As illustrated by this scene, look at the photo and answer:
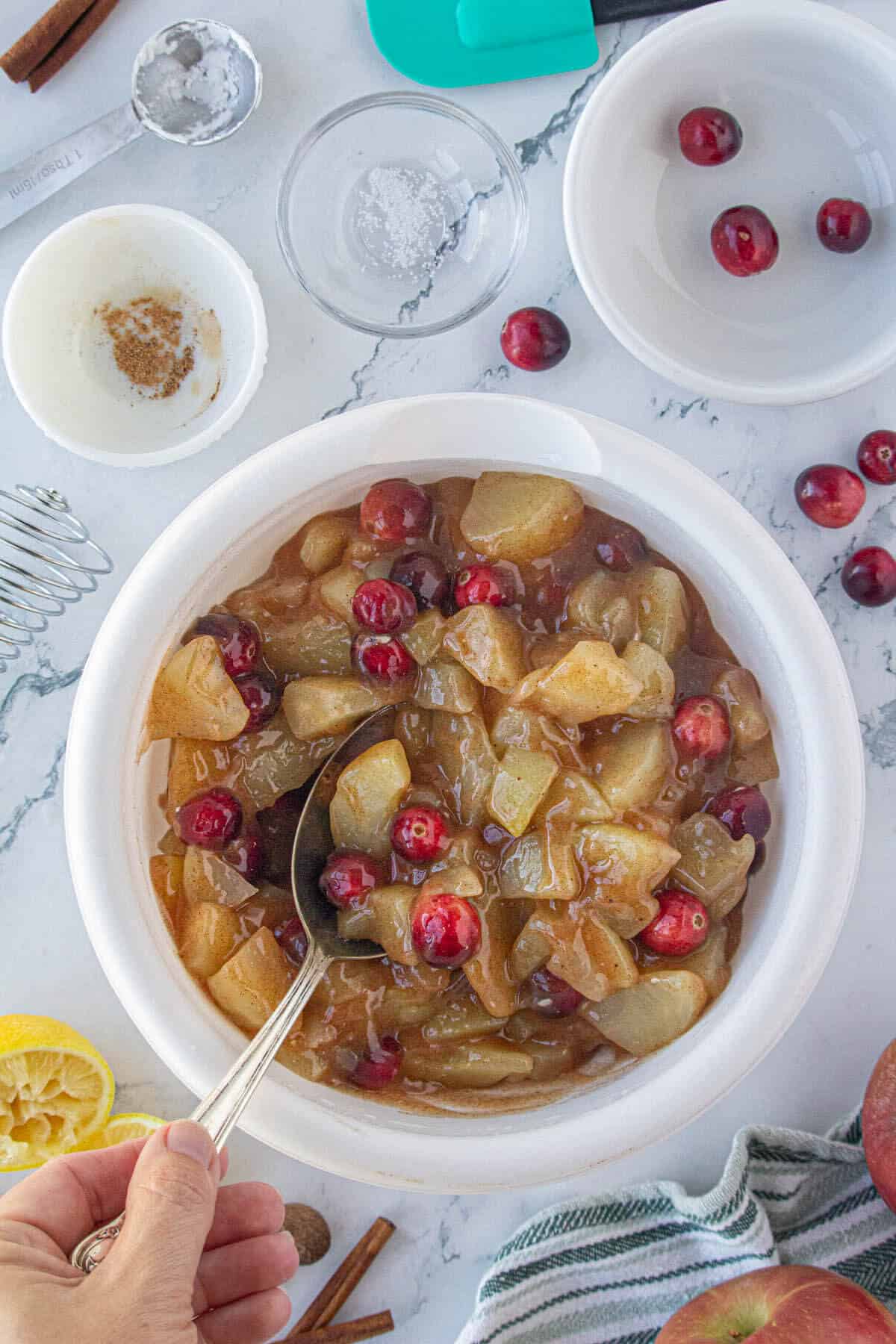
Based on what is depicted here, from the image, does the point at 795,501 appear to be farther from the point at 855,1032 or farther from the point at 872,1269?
the point at 872,1269

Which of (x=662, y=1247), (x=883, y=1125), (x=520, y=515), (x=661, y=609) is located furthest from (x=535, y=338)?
(x=662, y=1247)

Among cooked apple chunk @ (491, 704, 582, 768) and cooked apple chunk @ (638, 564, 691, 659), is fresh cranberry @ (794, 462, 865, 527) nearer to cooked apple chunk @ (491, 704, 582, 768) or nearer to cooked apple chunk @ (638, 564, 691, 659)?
cooked apple chunk @ (638, 564, 691, 659)

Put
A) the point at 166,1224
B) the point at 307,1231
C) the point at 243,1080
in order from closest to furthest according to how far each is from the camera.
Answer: the point at 166,1224, the point at 243,1080, the point at 307,1231

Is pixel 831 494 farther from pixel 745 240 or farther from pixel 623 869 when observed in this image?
pixel 623 869

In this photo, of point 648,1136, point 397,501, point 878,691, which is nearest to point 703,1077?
point 648,1136

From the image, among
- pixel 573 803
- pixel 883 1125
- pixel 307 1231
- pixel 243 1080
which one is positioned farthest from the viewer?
pixel 307 1231

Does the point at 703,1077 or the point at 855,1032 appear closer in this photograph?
the point at 703,1077
